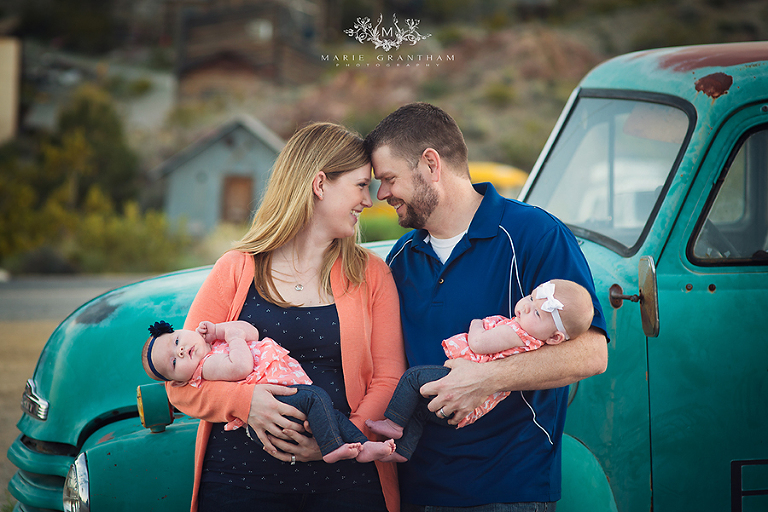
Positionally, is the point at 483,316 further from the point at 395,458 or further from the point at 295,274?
the point at 295,274

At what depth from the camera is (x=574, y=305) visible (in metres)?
1.92

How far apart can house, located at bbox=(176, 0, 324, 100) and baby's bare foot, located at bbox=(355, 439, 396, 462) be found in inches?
1452

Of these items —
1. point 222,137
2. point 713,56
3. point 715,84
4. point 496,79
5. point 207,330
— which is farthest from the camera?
point 496,79

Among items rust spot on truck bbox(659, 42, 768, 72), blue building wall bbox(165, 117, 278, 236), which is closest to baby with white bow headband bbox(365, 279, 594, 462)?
rust spot on truck bbox(659, 42, 768, 72)

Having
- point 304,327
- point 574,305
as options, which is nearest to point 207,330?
point 304,327

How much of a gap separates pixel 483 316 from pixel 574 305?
35 cm

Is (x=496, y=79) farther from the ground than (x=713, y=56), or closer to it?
farther from the ground

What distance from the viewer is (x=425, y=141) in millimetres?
2346

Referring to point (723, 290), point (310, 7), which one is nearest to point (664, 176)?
point (723, 290)

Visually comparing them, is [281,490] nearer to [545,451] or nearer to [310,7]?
[545,451]

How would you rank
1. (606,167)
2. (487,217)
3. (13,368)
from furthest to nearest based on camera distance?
(13,368) < (606,167) < (487,217)

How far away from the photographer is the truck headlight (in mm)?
2320

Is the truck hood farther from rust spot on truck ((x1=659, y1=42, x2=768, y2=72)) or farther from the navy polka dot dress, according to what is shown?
rust spot on truck ((x1=659, y1=42, x2=768, y2=72))

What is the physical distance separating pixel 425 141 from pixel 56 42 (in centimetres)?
4570
